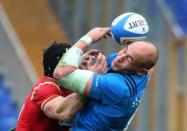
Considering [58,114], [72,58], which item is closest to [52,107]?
[58,114]

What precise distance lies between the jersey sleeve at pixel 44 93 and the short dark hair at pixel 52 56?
14 centimetres

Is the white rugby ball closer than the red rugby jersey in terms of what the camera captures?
Yes

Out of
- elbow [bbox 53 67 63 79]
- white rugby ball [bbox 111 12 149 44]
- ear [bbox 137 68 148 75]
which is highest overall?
white rugby ball [bbox 111 12 149 44]

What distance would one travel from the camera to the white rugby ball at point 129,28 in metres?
6.05

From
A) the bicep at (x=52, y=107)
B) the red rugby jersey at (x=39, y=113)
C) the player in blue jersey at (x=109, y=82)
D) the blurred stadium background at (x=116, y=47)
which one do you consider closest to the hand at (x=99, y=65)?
the player in blue jersey at (x=109, y=82)

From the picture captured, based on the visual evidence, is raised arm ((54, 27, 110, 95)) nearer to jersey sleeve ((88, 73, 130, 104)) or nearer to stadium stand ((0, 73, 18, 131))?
jersey sleeve ((88, 73, 130, 104))

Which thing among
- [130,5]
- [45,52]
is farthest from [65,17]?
[45,52]

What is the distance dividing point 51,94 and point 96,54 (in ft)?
1.33

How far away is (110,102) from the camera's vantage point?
620 centimetres

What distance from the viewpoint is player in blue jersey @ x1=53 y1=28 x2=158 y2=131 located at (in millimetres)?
6125

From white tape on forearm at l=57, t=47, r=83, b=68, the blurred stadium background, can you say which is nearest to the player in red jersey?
white tape on forearm at l=57, t=47, r=83, b=68

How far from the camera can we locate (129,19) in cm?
609

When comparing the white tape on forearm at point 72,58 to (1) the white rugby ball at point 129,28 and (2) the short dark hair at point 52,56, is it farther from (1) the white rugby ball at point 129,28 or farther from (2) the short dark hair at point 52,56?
(2) the short dark hair at point 52,56

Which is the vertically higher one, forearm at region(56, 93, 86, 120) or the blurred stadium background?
forearm at region(56, 93, 86, 120)
